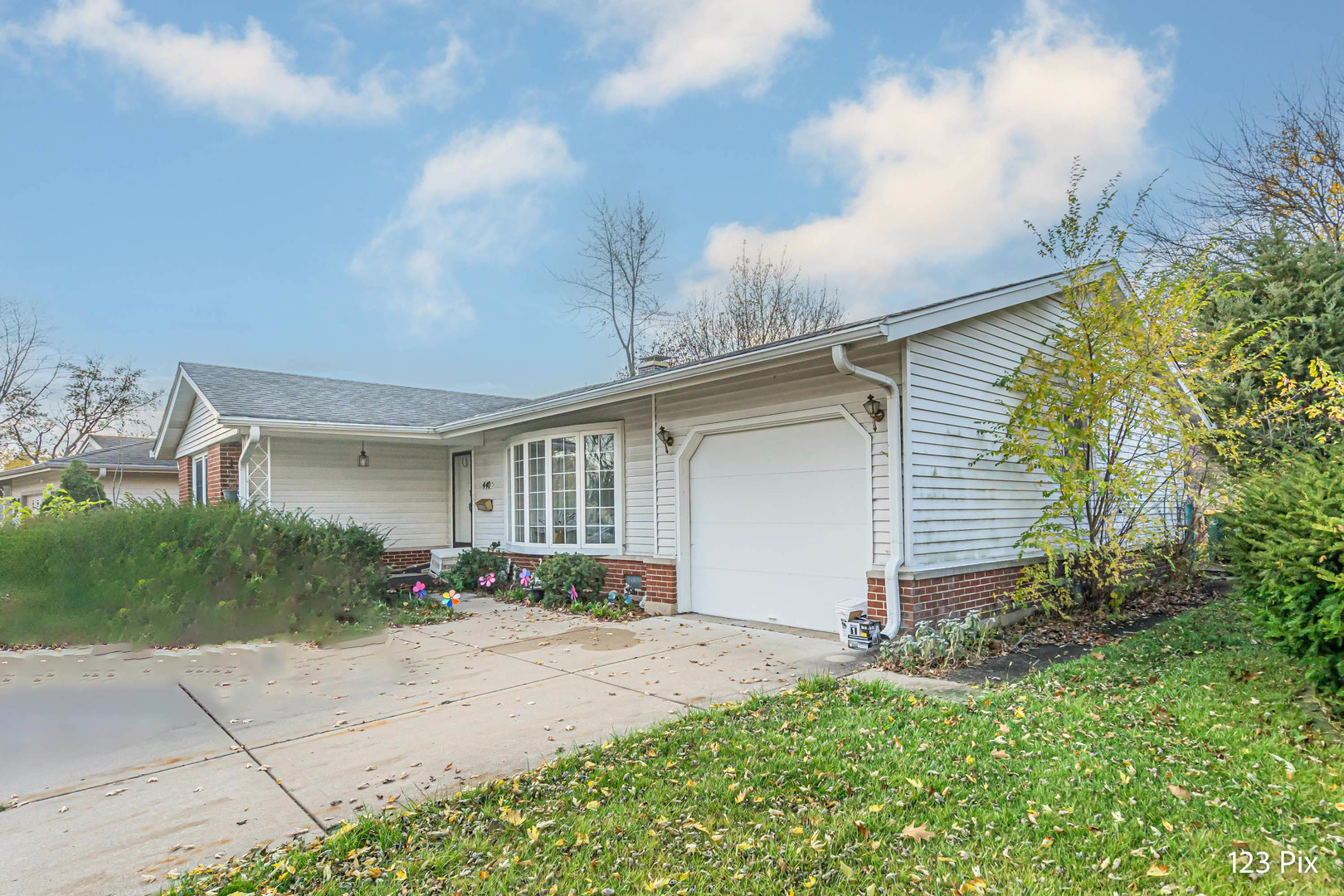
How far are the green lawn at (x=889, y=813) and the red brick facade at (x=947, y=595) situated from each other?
1.82 meters

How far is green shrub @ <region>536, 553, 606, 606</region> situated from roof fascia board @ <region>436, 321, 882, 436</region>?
2.02 meters

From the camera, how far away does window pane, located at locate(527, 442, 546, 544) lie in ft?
35.5

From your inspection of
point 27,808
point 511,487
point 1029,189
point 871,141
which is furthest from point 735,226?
point 27,808

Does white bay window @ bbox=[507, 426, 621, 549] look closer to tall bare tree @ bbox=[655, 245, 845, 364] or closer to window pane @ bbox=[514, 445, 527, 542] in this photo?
window pane @ bbox=[514, 445, 527, 542]

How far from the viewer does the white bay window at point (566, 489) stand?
976 centimetres

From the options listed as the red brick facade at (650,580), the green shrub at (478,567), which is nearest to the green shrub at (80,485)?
the green shrub at (478,567)

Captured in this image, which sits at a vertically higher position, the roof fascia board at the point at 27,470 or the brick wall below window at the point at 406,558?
the roof fascia board at the point at 27,470

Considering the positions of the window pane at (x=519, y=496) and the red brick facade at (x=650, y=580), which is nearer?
the red brick facade at (x=650, y=580)

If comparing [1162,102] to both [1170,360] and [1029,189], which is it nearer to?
[1029,189]

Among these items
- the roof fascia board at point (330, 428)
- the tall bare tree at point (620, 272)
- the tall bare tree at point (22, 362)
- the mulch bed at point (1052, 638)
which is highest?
the tall bare tree at point (620, 272)

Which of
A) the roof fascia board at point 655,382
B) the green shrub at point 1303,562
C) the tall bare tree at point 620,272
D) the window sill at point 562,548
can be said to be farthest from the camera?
the tall bare tree at point 620,272

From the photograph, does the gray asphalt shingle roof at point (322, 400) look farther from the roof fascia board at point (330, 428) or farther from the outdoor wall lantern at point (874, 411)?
the outdoor wall lantern at point (874, 411)

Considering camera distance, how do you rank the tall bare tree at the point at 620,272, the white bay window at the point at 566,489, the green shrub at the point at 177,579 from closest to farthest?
the green shrub at the point at 177,579
the white bay window at the point at 566,489
the tall bare tree at the point at 620,272

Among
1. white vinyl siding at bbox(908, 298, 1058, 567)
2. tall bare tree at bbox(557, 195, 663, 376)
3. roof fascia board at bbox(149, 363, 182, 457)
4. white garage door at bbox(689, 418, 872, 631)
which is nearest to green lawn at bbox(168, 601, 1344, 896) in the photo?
white vinyl siding at bbox(908, 298, 1058, 567)
